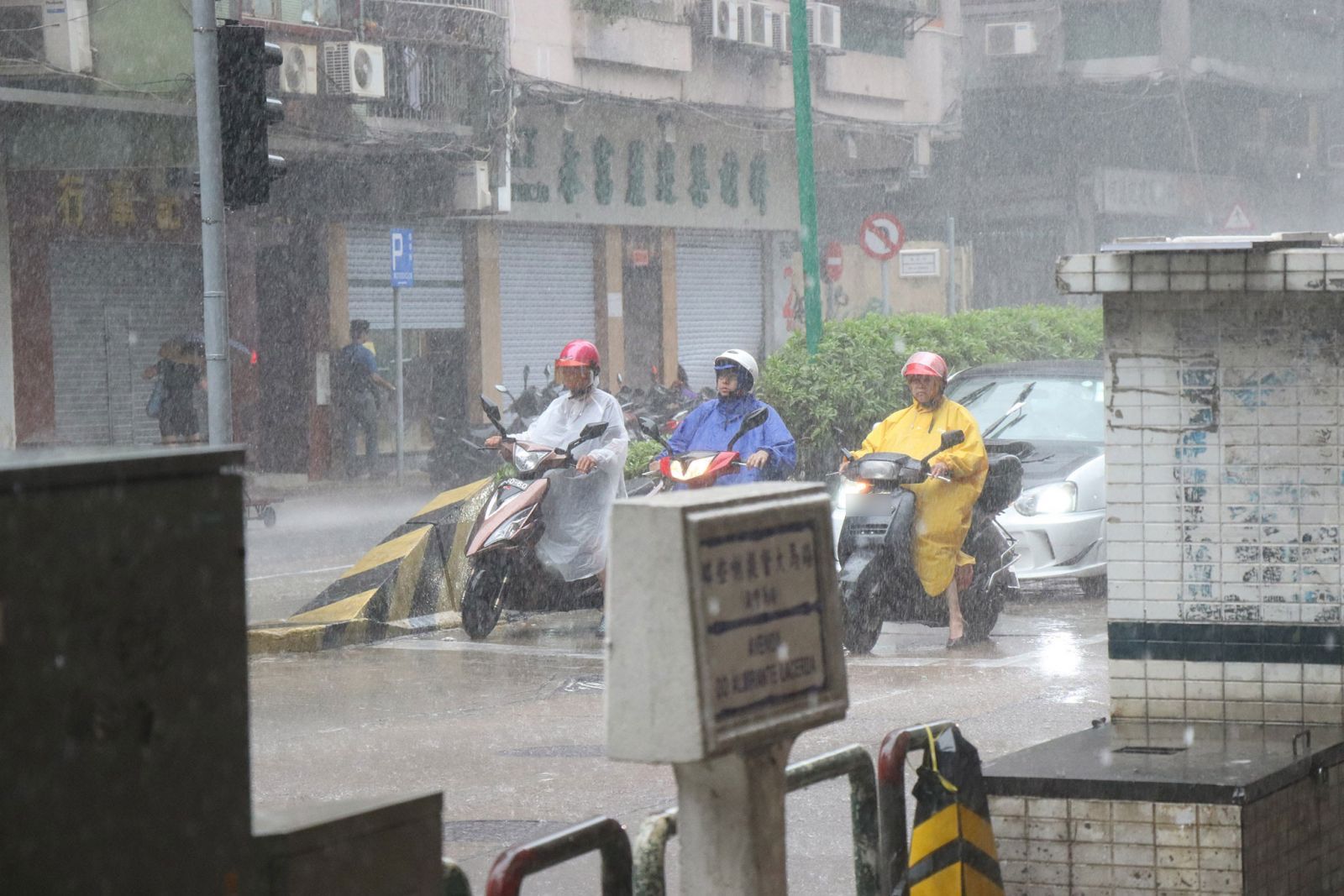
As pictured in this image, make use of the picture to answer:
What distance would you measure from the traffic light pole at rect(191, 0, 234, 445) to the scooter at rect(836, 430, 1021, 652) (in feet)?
12.0

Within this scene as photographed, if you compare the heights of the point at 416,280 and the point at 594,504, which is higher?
the point at 416,280

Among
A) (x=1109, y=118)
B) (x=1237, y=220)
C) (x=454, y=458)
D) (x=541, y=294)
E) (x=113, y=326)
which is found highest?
(x=1109, y=118)

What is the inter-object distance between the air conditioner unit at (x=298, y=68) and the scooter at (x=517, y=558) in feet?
36.9

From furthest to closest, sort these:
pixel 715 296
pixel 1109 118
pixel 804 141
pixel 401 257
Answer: pixel 1109 118 < pixel 715 296 < pixel 401 257 < pixel 804 141

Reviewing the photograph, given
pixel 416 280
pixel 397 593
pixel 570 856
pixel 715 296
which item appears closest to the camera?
pixel 570 856

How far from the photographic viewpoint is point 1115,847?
4.47 meters

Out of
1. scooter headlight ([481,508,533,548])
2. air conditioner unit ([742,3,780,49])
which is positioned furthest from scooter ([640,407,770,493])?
air conditioner unit ([742,3,780,49])

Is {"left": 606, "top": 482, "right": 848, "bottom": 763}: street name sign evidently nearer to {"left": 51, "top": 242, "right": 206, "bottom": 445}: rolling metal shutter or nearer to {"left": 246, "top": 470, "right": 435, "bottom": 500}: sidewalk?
{"left": 51, "top": 242, "right": 206, "bottom": 445}: rolling metal shutter

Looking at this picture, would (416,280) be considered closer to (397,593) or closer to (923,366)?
(397,593)

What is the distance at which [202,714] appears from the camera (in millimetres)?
2371

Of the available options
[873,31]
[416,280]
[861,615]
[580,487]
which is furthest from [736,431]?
[873,31]

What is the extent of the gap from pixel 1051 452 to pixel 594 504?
341 centimetres

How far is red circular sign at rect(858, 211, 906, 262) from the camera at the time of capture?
902 inches

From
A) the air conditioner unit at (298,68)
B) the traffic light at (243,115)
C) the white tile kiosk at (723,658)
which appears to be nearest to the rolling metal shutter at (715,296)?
the air conditioner unit at (298,68)
